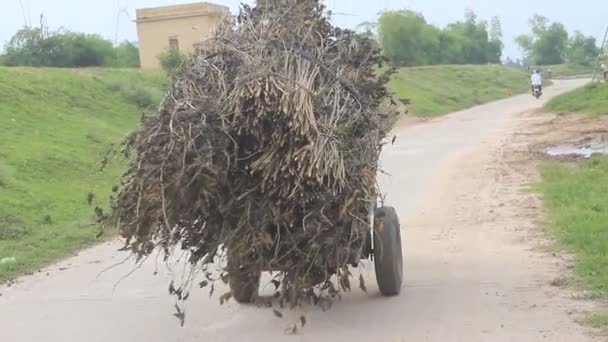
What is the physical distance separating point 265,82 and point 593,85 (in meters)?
30.2

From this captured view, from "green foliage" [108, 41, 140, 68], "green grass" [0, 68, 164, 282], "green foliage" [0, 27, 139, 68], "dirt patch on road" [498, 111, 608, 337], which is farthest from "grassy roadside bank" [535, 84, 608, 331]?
"green foliage" [108, 41, 140, 68]

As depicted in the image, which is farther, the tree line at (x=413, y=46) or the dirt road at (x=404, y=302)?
the tree line at (x=413, y=46)

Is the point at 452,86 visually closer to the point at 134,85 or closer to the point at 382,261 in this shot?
the point at 134,85

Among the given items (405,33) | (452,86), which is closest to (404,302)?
(452,86)

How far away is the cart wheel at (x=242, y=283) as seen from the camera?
6.51m

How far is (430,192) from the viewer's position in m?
13.6

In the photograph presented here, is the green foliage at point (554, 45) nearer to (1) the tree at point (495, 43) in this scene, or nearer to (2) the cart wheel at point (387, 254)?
(1) the tree at point (495, 43)

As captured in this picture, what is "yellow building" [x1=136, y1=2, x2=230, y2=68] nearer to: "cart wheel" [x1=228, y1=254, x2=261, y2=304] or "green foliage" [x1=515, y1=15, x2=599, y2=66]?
"cart wheel" [x1=228, y1=254, x2=261, y2=304]

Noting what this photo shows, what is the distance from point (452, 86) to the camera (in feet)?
170

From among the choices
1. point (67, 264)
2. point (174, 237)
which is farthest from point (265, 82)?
point (67, 264)

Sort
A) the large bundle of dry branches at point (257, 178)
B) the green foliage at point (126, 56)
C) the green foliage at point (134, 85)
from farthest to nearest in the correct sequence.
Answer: the green foliage at point (126, 56) < the green foliage at point (134, 85) < the large bundle of dry branches at point (257, 178)

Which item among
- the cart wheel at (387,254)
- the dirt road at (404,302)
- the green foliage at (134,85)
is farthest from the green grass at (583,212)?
the green foliage at (134,85)

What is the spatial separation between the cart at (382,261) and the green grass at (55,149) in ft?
11.1

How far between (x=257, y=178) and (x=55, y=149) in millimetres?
12809
